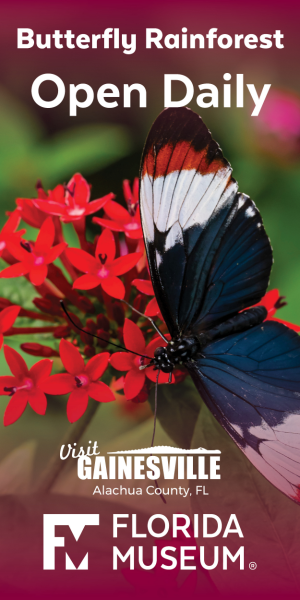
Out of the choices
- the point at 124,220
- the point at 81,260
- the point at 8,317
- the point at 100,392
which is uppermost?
the point at 124,220

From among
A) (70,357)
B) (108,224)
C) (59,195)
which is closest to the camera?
(70,357)

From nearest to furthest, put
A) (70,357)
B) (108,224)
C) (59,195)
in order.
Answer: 1. (70,357)
2. (108,224)
3. (59,195)

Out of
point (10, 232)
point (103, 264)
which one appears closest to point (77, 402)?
point (103, 264)

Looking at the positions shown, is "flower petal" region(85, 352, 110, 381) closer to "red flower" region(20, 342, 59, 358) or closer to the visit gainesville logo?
"red flower" region(20, 342, 59, 358)

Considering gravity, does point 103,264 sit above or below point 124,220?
below

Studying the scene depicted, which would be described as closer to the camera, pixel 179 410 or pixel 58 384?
pixel 58 384

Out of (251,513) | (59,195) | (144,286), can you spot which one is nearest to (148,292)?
(144,286)

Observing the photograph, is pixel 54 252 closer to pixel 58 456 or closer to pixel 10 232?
pixel 10 232
